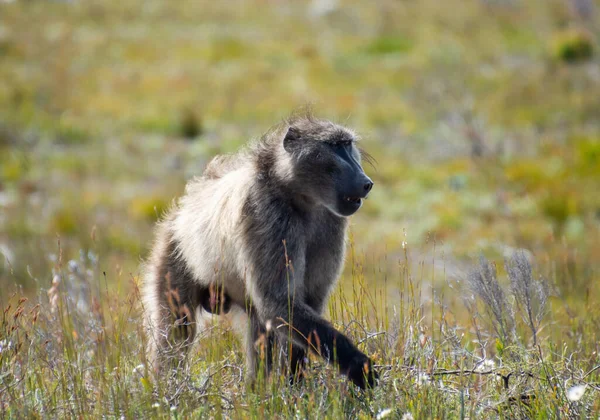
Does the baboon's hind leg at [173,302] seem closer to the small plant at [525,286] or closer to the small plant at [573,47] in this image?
the small plant at [525,286]

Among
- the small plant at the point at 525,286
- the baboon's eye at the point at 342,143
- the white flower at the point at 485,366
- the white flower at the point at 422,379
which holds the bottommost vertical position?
the white flower at the point at 485,366

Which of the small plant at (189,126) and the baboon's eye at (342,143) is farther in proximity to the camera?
the small plant at (189,126)

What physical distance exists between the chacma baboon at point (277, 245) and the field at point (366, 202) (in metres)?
0.16

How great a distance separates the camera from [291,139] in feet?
14.3

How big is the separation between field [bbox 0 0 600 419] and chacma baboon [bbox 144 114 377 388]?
0.52ft

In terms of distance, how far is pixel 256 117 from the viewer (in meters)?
16.0

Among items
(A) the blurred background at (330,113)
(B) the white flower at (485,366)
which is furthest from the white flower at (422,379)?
(A) the blurred background at (330,113)

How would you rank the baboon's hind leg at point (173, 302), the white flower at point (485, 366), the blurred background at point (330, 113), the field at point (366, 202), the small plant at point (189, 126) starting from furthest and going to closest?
the small plant at point (189, 126), the blurred background at point (330, 113), the baboon's hind leg at point (173, 302), the white flower at point (485, 366), the field at point (366, 202)

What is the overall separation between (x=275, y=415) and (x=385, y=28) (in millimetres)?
19802

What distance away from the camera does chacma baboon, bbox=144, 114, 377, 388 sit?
3975 millimetres

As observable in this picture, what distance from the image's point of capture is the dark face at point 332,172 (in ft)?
13.5

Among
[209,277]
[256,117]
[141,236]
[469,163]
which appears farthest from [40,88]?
[209,277]

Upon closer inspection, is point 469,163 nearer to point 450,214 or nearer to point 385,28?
point 450,214

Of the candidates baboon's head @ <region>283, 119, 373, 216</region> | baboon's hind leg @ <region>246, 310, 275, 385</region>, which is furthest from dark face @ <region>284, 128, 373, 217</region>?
baboon's hind leg @ <region>246, 310, 275, 385</region>
